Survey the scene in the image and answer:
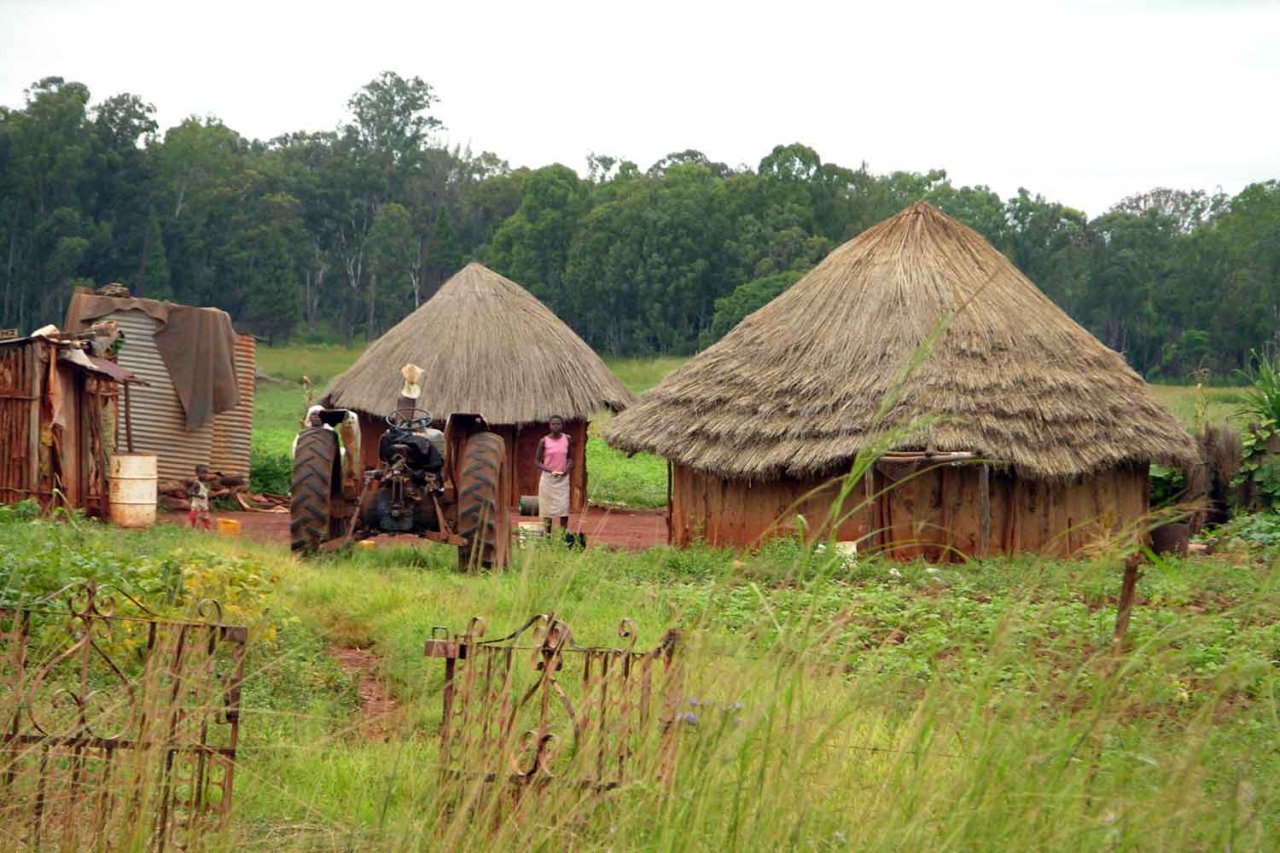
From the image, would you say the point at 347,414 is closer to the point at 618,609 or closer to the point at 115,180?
the point at 618,609

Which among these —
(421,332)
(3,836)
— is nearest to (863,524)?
(421,332)

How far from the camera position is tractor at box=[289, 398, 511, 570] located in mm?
10328

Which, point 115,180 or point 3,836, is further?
point 115,180

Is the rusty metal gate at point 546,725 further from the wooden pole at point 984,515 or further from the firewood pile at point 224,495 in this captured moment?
the firewood pile at point 224,495

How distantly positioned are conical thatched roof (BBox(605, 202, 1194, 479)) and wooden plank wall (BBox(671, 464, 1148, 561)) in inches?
14.9

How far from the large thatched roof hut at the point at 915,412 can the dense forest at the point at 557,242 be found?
66.3ft

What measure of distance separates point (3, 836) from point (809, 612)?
2079 mm

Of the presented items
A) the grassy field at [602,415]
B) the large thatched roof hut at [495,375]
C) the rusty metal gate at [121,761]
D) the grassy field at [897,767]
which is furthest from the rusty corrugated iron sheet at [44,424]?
the rusty metal gate at [121,761]

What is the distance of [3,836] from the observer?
11.3ft

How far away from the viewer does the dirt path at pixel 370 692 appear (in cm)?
567

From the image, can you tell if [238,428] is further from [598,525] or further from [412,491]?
[412,491]

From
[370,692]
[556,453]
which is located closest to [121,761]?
[370,692]

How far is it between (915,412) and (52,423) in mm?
7784

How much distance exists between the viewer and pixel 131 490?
14.0 m
